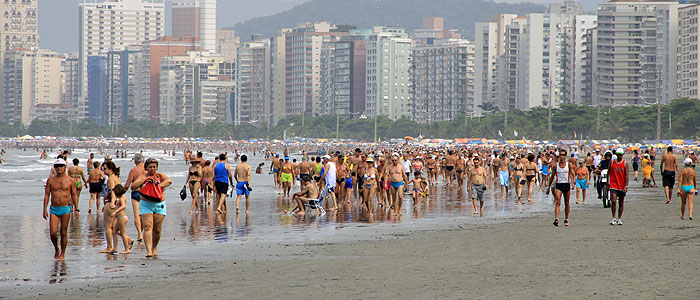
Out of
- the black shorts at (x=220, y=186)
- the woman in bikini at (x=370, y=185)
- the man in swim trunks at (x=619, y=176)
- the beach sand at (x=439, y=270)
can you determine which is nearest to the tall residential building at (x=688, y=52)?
the woman in bikini at (x=370, y=185)

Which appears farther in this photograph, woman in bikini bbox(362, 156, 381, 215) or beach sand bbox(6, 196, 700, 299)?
woman in bikini bbox(362, 156, 381, 215)

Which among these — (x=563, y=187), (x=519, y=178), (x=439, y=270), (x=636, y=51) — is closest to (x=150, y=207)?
(x=439, y=270)

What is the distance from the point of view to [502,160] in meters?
29.8

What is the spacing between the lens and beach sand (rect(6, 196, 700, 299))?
10836 millimetres

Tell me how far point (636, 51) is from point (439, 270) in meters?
156

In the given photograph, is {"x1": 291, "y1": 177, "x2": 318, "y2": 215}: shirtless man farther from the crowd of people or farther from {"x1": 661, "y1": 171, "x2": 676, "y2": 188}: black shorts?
{"x1": 661, "y1": 171, "x2": 676, "y2": 188}: black shorts

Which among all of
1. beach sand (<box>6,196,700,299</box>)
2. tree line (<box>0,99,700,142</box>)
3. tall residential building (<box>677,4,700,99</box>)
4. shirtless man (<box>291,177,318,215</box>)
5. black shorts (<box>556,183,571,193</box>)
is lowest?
beach sand (<box>6,196,700,299</box>)

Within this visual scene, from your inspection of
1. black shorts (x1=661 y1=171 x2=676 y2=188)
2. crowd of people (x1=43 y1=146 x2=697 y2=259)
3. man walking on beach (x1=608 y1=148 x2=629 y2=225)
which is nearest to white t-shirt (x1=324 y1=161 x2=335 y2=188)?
crowd of people (x1=43 y1=146 x2=697 y2=259)

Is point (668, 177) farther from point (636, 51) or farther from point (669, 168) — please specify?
point (636, 51)

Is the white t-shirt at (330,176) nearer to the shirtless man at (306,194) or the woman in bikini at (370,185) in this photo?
the shirtless man at (306,194)

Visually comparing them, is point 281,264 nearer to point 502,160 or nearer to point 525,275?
point 525,275

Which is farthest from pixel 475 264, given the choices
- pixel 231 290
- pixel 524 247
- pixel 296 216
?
pixel 296 216

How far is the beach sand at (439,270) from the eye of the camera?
10836 mm

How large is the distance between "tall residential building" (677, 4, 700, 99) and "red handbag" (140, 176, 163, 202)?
144 metres
